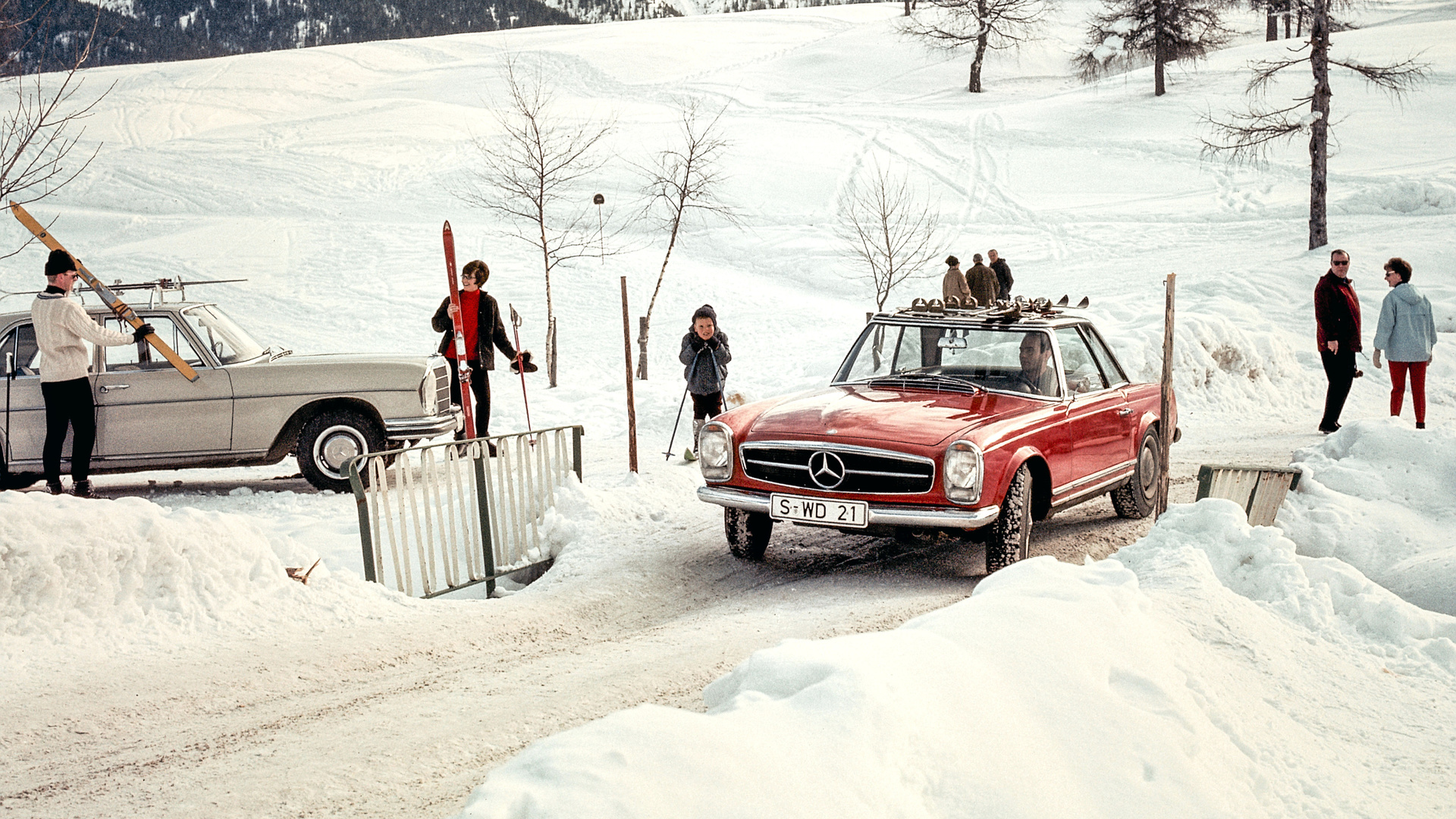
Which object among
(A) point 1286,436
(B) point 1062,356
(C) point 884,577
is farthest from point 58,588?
(A) point 1286,436

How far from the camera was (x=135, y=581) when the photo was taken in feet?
17.8

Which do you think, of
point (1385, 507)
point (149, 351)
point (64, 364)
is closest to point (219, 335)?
point (149, 351)

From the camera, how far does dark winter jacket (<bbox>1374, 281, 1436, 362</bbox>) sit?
10.5m

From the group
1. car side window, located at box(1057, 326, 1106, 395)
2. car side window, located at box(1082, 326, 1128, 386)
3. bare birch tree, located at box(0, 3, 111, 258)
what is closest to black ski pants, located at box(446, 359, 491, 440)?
bare birch tree, located at box(0, 3, 111, 258)

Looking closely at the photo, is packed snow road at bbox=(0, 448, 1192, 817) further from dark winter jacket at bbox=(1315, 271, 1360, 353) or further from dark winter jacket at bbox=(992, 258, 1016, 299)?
dark winter jacket at bbox=(992, 258, 1016, 299)

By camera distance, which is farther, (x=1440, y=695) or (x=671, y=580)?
(x=671, y=580)

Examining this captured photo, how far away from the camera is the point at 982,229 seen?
30.2 meters

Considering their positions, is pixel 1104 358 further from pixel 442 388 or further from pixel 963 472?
pixel 442 388

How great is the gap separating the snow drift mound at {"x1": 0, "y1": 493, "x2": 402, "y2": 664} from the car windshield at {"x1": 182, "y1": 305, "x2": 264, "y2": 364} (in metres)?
4.20

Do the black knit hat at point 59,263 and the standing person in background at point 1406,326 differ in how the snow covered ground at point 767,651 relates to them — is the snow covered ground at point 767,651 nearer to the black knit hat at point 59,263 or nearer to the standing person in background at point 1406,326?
the standing person in background at point 1406,326

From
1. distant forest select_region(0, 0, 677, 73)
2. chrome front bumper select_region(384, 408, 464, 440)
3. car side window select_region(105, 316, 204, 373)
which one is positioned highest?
distant forest select_region(0, 0, 677, 73)

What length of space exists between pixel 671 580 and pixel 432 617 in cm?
158

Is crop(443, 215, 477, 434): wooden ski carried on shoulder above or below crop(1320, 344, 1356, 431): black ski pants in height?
above

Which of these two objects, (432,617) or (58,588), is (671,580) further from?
(58,588)
